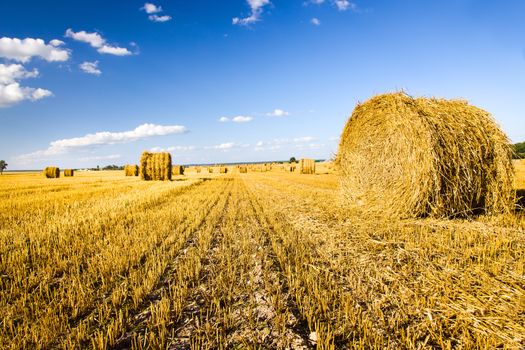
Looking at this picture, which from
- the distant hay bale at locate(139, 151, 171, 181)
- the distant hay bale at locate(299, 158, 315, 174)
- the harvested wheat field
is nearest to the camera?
the harvested wheat field

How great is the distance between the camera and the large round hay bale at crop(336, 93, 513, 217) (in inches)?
245

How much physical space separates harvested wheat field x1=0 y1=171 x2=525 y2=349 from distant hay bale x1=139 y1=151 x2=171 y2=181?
18030mm

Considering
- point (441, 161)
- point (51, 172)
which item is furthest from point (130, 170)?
point (441, 161)

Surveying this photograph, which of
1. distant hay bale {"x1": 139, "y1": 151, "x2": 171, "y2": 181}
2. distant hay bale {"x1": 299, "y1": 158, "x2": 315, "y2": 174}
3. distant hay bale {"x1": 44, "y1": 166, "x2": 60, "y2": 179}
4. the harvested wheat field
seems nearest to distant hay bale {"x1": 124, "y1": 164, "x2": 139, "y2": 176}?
distant hay bale {"x1": 44, "y1": 166, "x2": 60, "y2": 179}

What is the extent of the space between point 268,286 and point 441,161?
15.3ft

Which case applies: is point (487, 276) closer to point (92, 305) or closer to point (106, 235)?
point (92, 305)

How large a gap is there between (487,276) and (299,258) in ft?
7.39

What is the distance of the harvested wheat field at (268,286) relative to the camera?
2.51 meters

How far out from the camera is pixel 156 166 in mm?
23906

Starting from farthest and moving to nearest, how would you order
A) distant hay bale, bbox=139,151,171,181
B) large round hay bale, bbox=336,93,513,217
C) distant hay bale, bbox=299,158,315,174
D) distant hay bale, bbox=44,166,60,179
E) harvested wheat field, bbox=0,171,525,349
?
distant hay bale, bbox=44,166,60,179, distant hay bale, bbox=299,158,315,174, distant hay bale, bbox=139,151,171,181, large round hay bale, bbox=336,93,513,217, harvested wheat field, bbox=0,171,525,349

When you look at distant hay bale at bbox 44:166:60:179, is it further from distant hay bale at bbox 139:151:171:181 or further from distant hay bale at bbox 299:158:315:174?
distant hay bale at bbox 299:158:315:174

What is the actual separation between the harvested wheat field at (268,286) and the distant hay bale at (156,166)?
18030 millimetres

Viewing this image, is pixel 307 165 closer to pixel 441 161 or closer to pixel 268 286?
pixel 441 161

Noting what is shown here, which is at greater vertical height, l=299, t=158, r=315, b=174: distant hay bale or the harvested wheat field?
l=299, t=158, r=315, b=174: distant hay bale
